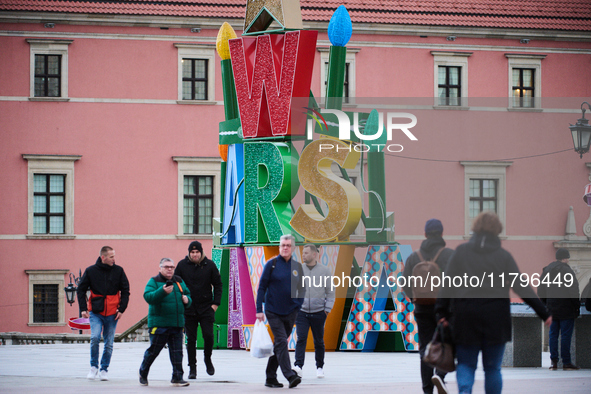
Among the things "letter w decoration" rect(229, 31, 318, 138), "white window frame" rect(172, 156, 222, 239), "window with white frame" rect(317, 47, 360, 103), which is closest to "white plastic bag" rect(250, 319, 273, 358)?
"letter w decoration" rect(229, 31, 318, 138)

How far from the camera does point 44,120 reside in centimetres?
3078

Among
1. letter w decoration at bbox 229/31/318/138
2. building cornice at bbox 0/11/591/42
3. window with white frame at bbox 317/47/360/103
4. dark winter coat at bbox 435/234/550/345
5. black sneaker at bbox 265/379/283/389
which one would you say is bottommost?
black sneaker at bbox 265/379/283/389

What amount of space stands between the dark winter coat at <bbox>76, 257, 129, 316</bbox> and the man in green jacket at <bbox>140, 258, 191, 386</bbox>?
1038 mm

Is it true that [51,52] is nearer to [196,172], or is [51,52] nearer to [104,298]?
[196,172]

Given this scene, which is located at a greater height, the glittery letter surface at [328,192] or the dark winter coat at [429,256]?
the glittery letter surface at [328,192]

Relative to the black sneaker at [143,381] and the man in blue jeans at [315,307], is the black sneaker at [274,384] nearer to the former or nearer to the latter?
the man in blue jeans at [315,307]

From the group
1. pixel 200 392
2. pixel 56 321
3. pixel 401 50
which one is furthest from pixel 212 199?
pixel 200 392

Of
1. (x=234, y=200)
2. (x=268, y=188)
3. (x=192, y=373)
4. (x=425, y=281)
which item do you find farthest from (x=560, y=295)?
(x=234, y=200)

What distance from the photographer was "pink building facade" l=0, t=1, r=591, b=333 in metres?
30.1

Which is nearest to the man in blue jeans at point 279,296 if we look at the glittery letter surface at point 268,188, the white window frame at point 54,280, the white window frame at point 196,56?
the glittery letter surface at point 268,188

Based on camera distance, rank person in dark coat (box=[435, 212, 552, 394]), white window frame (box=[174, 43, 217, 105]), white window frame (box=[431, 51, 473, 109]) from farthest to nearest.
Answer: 1. white window frame (box=[431, 51, 473, 109])
2. white window frame (box=[174, 43, 217, 105])
3. person in dark coat (box=[435, 212, 552, 394])

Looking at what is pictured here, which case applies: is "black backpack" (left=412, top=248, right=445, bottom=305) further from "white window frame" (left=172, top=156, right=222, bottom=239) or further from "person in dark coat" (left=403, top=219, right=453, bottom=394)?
"white window frame" (left=172, top=156, right=222, bottom=239)

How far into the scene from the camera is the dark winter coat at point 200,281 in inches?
487

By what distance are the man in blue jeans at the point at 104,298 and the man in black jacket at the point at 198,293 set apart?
869mm
